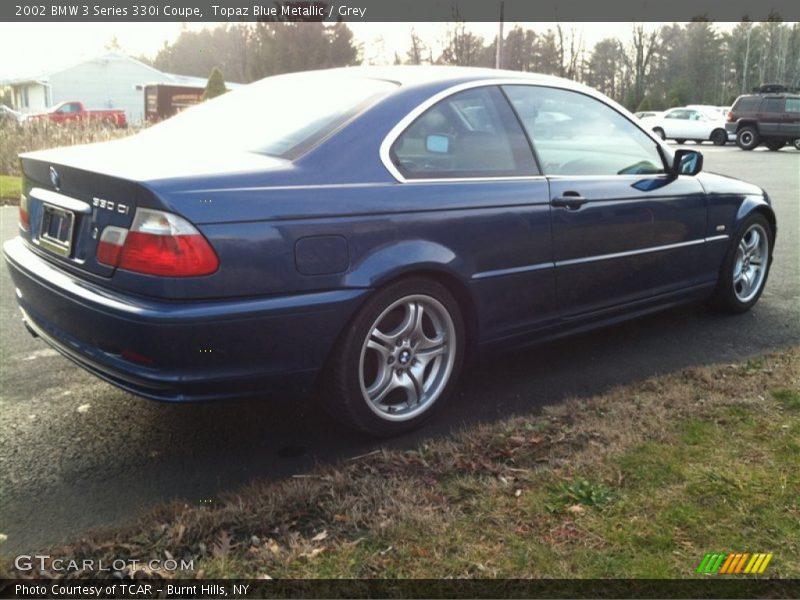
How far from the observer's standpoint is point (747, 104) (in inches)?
1112

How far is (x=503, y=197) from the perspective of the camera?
139 inches

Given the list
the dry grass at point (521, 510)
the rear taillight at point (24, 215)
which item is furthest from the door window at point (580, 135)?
the rear taillight at point (24, 215)

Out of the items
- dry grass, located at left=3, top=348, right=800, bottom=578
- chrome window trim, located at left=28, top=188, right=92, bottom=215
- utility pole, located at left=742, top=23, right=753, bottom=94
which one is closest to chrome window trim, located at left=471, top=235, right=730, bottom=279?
dry grass, located at left=3, top=348, right=800, bottom=578

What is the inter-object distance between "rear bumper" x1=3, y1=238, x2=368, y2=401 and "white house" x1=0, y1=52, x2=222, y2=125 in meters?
52.5

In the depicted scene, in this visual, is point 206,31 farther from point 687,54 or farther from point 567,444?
point 567,444

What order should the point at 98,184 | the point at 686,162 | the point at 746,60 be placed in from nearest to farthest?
the point at 98,184 → the point at 686,162 → the point at 746,60

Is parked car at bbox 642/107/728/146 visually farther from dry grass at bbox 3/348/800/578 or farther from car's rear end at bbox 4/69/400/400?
car's rear end at bbox 4/69/400/400

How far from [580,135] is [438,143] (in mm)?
1054

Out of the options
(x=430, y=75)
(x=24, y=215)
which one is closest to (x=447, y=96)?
(x=430, y=75)

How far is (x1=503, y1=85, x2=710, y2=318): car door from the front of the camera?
3.83m

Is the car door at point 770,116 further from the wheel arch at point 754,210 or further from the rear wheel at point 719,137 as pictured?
the wheel arch at point 754,210

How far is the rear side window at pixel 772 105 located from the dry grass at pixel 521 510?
27875mm

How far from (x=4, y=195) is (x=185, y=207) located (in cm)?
1016

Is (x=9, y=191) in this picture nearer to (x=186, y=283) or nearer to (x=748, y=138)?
(x=186, y=283)
